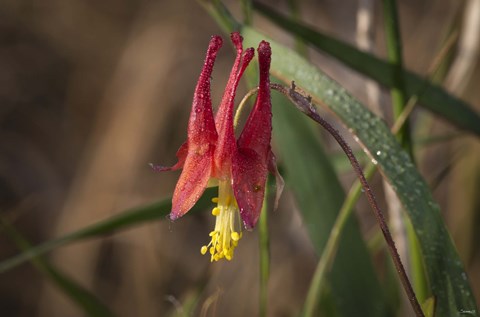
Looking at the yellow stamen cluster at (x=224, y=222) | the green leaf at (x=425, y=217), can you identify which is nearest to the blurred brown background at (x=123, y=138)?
the green leaf at (x=425, y=217)

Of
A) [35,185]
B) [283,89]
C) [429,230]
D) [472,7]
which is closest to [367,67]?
[429,230]

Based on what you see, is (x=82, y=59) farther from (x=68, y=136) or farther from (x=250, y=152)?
(x=250, y=152)

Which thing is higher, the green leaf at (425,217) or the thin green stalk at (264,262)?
the green leaf at (425,217)

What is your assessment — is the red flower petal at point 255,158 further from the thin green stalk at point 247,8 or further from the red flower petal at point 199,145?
the thin green stalk at point 247,8

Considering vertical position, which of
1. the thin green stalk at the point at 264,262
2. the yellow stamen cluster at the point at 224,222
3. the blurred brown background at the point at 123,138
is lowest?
the blurred brown background at the point at 123,138

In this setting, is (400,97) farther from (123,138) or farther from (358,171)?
(123,138)

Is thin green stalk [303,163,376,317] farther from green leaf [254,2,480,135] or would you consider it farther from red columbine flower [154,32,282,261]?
red columbine flower [154,32,282,261]

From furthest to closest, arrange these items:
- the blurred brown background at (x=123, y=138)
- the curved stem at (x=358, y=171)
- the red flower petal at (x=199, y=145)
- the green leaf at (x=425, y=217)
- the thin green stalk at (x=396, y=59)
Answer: the blurred brown background at (x=123, y=138) → the thin green stalk at (x=396, y=59) → the green leaf at (x=425, y=217) → the red flower petal at (x=199, y=145) → the curved stem at (x=358, y=171)

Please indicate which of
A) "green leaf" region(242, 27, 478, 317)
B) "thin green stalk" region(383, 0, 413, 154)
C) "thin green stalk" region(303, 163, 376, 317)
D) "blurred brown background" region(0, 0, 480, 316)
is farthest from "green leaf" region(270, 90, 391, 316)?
"blurred brown background" region(0, 0, 480, 316)
